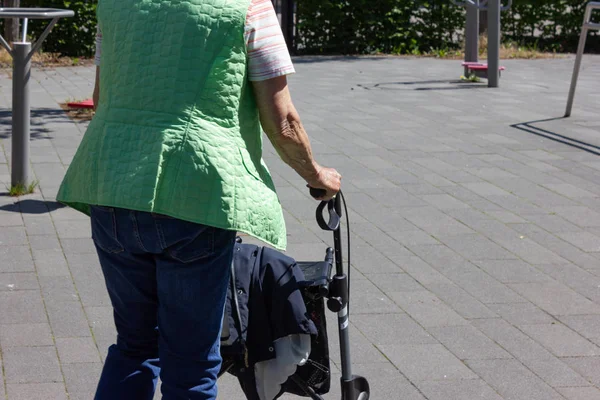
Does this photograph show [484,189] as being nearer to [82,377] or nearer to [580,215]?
[580,215]

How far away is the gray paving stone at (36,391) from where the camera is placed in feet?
11.4

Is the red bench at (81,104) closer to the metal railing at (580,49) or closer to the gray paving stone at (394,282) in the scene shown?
the metal railing at (580,49)

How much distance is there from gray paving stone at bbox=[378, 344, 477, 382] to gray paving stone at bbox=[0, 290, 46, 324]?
5.27 ft

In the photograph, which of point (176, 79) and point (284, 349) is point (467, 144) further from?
point (176, 79)

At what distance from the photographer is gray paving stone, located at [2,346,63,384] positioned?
3.63 meters

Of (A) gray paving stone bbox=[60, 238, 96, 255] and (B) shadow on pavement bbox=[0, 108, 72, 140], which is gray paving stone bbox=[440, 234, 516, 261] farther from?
(B) shadow on pavement bbox=[0, 108, 72, 140]

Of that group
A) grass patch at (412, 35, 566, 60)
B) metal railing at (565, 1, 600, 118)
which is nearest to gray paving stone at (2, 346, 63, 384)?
metal railing at (565, 1, 600, 118)

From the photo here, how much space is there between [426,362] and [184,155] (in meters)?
1.91

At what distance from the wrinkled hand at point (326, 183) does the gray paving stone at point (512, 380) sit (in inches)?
53.4

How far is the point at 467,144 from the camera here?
8.50 metres

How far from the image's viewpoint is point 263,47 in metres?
2.46

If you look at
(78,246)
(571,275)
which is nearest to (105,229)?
(78,246)

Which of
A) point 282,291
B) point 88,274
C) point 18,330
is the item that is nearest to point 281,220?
point 282,291

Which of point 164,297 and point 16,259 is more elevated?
point 164,297
